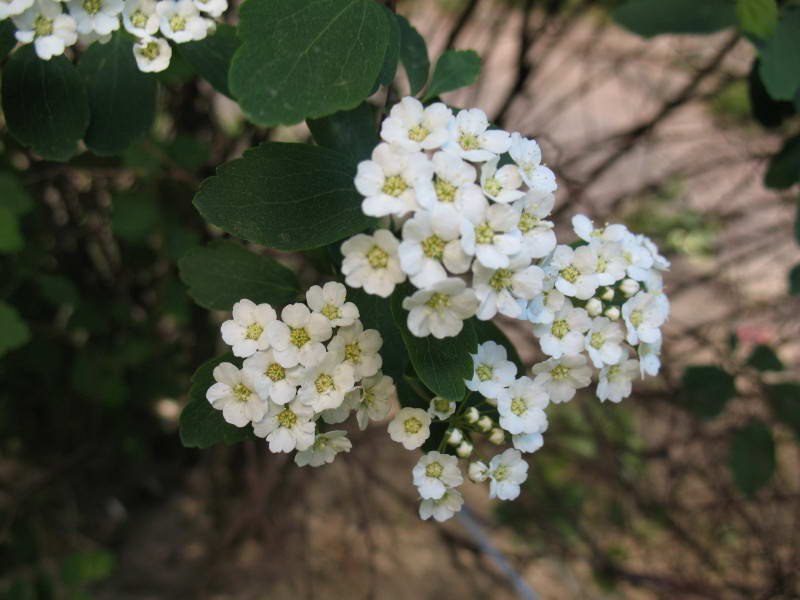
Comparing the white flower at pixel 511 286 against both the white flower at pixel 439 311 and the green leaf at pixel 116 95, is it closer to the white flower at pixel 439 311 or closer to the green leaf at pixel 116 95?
the white flower at pixel 439 311

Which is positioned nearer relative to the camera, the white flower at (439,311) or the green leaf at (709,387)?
the white flower at (439,311)

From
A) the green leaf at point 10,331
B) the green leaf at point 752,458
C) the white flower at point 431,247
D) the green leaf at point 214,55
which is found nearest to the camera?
the white flower at point 431,247

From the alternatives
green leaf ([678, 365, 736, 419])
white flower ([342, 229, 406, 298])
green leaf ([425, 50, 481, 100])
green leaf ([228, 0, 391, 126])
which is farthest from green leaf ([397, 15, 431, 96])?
green leaf ([678, 365, 736, 419])

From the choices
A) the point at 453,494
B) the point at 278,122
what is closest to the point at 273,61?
the point at 278,122

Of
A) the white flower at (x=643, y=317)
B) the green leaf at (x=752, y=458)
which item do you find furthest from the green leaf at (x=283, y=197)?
the green leaf at (x=752, y=458)

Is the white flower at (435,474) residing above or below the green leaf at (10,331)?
above

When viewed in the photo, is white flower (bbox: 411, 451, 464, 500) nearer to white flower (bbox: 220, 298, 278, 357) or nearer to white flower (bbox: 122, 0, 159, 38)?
white flower (bbox: 220, 298, 278, 357)
